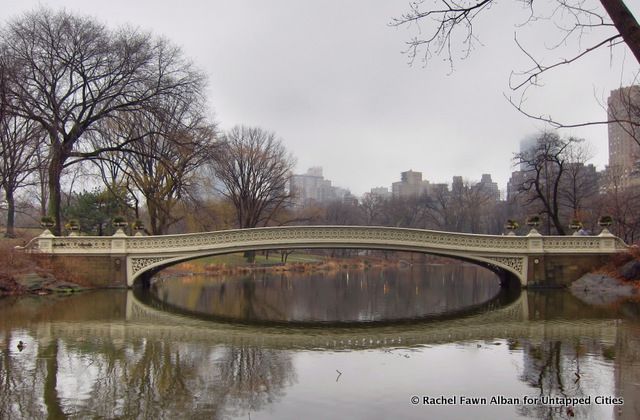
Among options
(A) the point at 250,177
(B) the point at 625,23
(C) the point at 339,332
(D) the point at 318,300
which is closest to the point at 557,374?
(B) the point at 625,23

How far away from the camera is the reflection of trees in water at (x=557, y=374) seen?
6.50 meters

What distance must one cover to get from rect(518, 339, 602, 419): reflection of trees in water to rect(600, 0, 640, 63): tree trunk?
4190 millimetres

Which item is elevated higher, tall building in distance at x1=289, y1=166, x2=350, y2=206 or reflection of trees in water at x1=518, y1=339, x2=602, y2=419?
tall building in distance at x1=289, y1=166, x2=350, y2=206

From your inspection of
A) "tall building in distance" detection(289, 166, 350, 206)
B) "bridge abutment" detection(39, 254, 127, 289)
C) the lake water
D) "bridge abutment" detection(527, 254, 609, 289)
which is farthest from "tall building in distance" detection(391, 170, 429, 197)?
the lake water

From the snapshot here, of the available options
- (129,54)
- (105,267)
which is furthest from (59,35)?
(105,267)

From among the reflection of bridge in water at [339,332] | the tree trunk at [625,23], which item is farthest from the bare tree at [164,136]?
the tree trunk at [625,23]

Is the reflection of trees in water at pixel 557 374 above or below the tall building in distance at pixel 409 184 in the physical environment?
below

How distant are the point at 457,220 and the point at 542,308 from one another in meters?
51.9

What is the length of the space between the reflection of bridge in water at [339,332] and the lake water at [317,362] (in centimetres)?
4

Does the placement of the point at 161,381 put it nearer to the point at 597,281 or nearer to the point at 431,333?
the point at 431,333

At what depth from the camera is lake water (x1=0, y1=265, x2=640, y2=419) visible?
6.68m

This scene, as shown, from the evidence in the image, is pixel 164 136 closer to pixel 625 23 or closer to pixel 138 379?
pixel 138 379

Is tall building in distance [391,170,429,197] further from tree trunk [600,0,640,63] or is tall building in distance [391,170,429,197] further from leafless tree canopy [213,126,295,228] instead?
tree trunk [600,0,640,63]

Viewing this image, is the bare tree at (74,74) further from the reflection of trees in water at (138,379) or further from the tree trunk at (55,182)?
the reflection of trees in water at (138,379)
